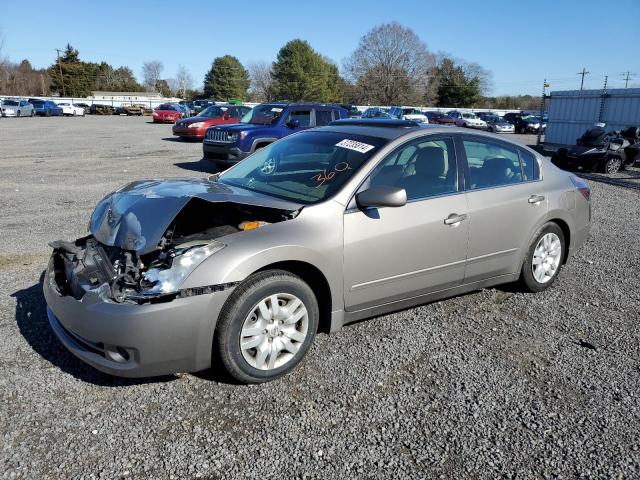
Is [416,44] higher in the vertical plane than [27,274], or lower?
higher

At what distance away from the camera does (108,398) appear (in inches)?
121

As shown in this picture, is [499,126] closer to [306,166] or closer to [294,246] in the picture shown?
[306,166]

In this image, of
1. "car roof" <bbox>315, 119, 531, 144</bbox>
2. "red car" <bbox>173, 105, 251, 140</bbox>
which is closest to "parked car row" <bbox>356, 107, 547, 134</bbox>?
"red car" <bbox>173, 105, 251, 140</bbox>

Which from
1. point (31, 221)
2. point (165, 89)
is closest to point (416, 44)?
point (165, 89)

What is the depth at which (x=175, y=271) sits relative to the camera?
115 inches

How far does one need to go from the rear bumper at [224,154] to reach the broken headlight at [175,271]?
8995 mm

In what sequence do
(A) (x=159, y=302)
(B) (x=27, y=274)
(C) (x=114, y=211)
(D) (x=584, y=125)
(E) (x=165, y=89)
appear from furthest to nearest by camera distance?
1. (E) (x=165, y=89)
2. (D) (x=584, y=125)
3. (B) (x=27, y=274)
4. (C) (x=114, y=211)
5. (A) (x=159, y=302)

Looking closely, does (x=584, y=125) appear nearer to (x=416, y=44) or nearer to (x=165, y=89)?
(x=416, y=44)

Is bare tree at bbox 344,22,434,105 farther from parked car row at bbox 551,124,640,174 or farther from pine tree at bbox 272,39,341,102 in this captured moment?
parked car row at bbox 551,124,640,174

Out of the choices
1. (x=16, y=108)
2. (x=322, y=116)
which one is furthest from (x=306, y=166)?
(x=16, y=108)

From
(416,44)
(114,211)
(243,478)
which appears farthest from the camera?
(416,44)

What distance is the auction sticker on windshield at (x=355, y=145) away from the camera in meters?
3.90

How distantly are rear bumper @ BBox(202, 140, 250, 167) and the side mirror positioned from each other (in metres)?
8.61

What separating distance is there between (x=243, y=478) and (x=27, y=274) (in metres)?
3.69
